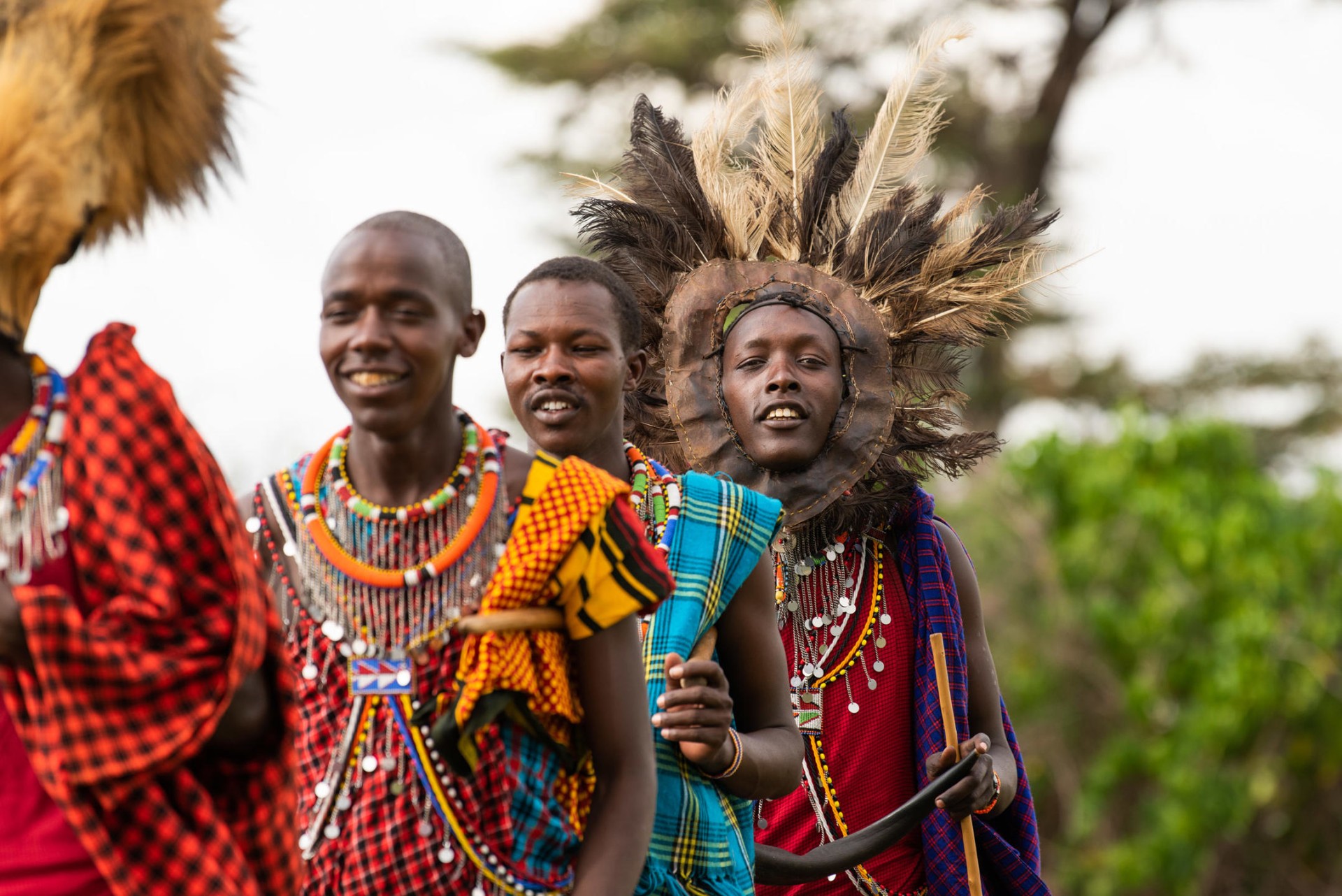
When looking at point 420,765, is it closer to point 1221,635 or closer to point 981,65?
point 1221,635

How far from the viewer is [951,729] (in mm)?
4219

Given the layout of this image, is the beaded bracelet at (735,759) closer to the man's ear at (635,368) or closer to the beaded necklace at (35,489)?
the man's ear at (635,368)

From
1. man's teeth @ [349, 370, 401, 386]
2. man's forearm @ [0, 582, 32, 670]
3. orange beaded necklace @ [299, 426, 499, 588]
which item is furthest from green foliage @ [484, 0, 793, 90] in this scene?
man's forearm @ [0, 582, 32, 670]

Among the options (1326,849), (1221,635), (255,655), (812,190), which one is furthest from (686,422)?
(1326,849)

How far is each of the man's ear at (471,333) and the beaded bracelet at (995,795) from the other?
209 centimetres

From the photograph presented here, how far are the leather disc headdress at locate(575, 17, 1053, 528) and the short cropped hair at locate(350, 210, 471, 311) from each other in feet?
5.52

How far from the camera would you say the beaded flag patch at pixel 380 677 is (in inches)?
106

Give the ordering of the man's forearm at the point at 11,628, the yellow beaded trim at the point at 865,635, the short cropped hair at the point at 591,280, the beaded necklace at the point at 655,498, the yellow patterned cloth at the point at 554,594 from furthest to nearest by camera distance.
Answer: the yellow beaded trim at the point at 865,635 < the short cropped hair at the point at 591,280 < the beaded necklace at the point at 655,498 < the yellow patterned cloth at the point at 554,594 < the man's forearm at the point at 11,628

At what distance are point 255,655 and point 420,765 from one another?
1.30 feet

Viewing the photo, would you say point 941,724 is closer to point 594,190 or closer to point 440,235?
point 594,190

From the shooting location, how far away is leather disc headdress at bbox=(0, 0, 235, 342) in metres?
2.29

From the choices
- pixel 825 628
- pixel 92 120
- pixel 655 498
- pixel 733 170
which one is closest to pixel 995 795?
pixel 825 628

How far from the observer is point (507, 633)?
8.71 feet

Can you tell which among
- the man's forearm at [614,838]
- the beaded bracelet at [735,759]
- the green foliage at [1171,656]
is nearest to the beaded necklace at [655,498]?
the beaded bracelet at [735,759]
